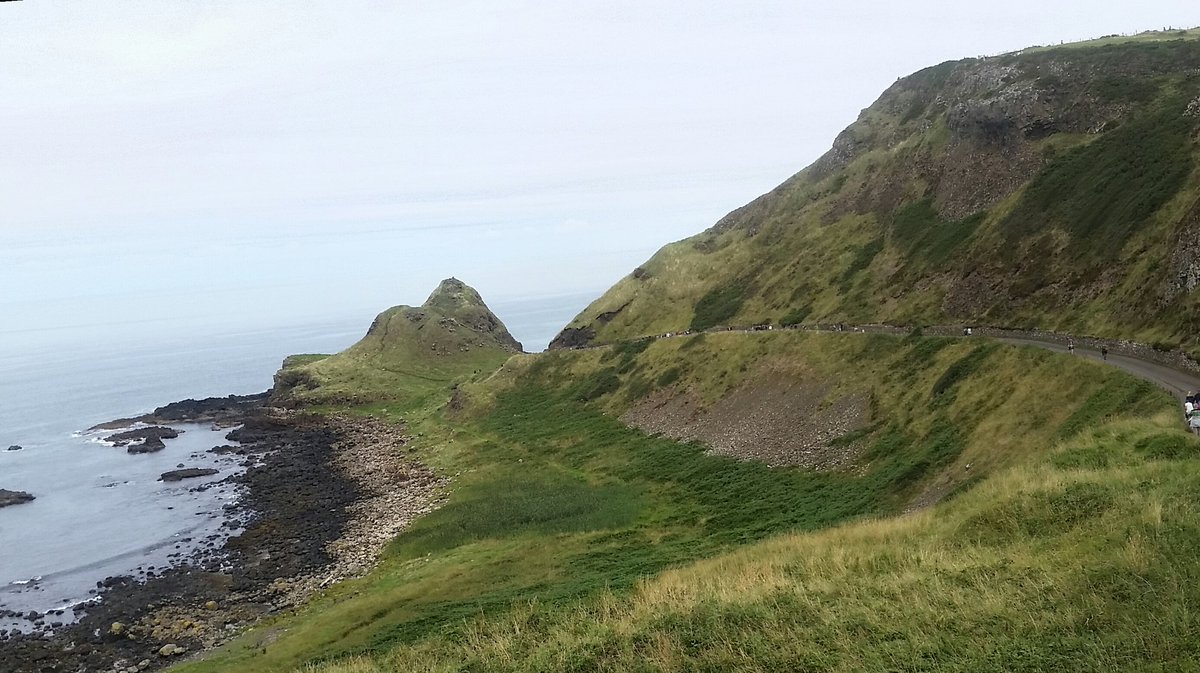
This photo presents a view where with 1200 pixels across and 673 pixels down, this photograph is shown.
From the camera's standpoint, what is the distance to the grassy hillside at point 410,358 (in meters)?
148

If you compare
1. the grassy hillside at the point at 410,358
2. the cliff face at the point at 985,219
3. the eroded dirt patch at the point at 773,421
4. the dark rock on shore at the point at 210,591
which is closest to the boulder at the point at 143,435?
the grassy hillside at the point at 410,358

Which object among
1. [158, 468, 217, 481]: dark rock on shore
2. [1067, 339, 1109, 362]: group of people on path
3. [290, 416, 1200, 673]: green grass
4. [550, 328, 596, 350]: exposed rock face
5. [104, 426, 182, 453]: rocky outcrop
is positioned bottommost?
[158, 468, 217, 481]: dark rock on shore

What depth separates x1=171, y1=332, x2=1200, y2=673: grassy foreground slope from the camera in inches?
566

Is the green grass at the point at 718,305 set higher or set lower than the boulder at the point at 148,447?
higher

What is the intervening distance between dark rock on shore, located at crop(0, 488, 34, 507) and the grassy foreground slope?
2394 inches

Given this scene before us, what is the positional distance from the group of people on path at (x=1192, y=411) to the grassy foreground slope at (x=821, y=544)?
1.93ft

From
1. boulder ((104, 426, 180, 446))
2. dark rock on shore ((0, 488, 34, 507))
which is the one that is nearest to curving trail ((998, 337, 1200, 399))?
dark rock on shore ((0, 488, 34, 507))

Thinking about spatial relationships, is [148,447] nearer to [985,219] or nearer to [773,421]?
[773,421]

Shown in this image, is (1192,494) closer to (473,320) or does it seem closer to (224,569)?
(224,569)

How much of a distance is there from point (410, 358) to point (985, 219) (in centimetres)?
12253

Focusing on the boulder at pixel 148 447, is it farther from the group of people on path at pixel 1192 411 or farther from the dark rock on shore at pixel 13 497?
the group of people on path at pixel 1192 411

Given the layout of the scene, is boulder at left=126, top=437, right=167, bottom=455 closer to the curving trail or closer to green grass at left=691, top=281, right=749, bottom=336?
green grass at left=691, top=281, right=749, bottom=336

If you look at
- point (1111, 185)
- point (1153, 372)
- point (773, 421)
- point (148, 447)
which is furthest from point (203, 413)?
point (1153, 372)

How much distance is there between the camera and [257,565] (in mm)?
55094
